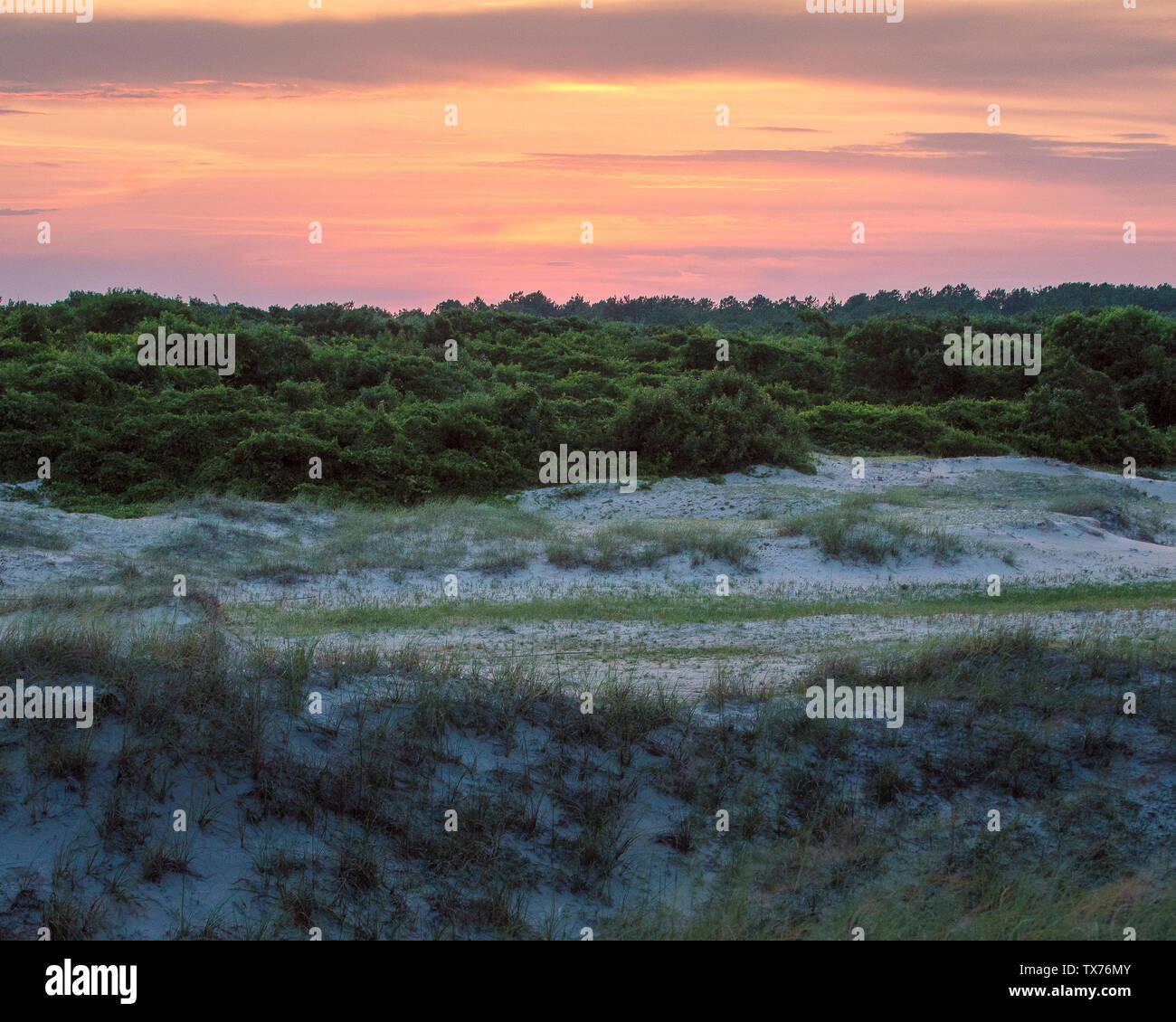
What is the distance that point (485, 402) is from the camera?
25.7m

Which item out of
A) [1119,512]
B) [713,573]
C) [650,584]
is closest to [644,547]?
[713,573]

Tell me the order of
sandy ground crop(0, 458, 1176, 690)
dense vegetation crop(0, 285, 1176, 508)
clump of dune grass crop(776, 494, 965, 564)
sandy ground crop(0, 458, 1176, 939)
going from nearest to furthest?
sandy ground crop(0, 458, 1176, 939) → sandy ground crop(0, 458, 1176, 690) → clump of dune grass crop(776, 494, 965, 564) → dense vegetation crop(0, 285, 1176, 508)

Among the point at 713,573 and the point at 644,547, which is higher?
the point at 644,547

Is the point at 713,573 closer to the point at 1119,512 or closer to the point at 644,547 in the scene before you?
the point at 644,547

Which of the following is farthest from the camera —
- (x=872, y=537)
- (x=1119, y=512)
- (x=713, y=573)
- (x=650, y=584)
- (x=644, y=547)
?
(x=1119, y=512)

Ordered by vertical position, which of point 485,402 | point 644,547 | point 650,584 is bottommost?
point 650,584

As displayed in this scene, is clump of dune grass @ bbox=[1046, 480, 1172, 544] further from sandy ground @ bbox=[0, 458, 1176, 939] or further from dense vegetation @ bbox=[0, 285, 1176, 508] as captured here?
dense vegetation @ bbox=[0, 285, 1176, 508]

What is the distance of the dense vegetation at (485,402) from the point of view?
860 inches

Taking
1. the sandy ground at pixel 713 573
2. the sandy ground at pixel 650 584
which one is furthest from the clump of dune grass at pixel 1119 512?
the sandy ground at pixel 650 584

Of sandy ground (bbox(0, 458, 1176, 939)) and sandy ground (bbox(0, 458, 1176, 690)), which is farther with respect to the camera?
sandy ground (bbox(0, 458, 1176, 690))

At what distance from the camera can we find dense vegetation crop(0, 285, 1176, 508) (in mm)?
21844

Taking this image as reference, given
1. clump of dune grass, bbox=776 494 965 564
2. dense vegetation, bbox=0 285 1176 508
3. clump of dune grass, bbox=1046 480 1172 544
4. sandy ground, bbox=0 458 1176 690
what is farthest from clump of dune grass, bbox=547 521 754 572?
clump of dune grass, bbox=1046 480 1172 544

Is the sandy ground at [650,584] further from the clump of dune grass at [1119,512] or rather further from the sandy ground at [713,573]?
the clump of dune grass at [1119,512]
